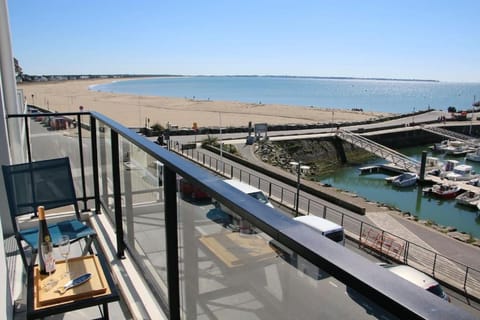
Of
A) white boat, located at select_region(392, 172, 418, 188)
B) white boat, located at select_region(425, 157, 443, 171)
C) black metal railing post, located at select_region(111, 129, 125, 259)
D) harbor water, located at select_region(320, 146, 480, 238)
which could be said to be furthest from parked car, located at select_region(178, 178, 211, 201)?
white boat, located at select_region(425, 157, 443, 171)

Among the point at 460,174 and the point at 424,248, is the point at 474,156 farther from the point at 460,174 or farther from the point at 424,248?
the point at 424,248

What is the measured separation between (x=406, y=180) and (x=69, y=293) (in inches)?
1118

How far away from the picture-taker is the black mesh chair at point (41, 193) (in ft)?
9.54

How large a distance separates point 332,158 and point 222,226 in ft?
112

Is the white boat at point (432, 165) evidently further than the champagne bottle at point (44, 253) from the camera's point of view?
Yes

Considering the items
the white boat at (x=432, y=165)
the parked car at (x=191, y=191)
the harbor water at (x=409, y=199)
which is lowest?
the harbor water at (x=409, y=199)

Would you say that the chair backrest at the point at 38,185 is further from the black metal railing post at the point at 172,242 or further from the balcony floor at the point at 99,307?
the black metal railing post at the point at 172,242

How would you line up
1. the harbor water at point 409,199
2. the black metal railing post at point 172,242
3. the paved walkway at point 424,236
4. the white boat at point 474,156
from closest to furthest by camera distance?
the black metal railing post at point 172,242
the paved walkway at point 424,236
the harbor water at point 409,199
the white boat at point 474,156

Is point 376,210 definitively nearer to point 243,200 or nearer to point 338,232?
point 338,232

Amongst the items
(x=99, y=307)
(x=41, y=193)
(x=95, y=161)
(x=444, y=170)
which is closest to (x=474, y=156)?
(x=444, y=170)

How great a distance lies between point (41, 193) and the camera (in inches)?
131

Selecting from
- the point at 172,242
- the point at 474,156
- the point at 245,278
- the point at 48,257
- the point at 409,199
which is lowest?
the point at 409,199

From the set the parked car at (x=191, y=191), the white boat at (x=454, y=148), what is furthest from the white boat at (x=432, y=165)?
the parked car at (x=191, y=191)

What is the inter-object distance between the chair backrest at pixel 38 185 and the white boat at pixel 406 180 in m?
27.3
